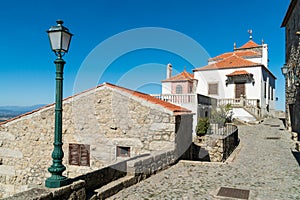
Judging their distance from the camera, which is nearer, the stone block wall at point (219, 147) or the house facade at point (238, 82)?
the stone block wall at point (219, 147)

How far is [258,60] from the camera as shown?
103ft

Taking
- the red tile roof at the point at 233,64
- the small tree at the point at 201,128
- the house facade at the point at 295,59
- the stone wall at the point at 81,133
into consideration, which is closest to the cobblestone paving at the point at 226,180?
the stone wall at the point at 81,133

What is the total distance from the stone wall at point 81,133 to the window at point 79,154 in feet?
0.51

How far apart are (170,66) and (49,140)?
24.6 m

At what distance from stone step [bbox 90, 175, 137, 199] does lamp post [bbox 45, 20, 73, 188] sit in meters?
0.96

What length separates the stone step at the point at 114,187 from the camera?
4842 mm

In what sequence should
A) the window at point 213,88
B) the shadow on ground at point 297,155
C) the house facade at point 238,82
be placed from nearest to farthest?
the shadow on ground at point 297,155
the house facade at point 238,82
the window at point 213,88

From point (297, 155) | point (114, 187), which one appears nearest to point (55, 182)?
point (114, 187)

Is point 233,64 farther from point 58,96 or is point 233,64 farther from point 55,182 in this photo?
point 55,182

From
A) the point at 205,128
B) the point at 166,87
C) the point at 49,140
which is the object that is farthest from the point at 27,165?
the point at 166,87

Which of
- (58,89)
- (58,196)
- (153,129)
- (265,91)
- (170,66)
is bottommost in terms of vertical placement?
(58,196)

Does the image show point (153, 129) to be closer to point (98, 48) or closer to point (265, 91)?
point (98, 48)

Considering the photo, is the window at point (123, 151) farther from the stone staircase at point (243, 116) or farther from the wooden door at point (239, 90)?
the wooden door at point (239, 90)

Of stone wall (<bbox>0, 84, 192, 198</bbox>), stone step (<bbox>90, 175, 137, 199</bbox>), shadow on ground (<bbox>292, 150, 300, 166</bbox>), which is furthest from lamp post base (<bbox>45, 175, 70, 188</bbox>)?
shadow on ground (<bbox>292, 150, 300, 166</bbox>)
